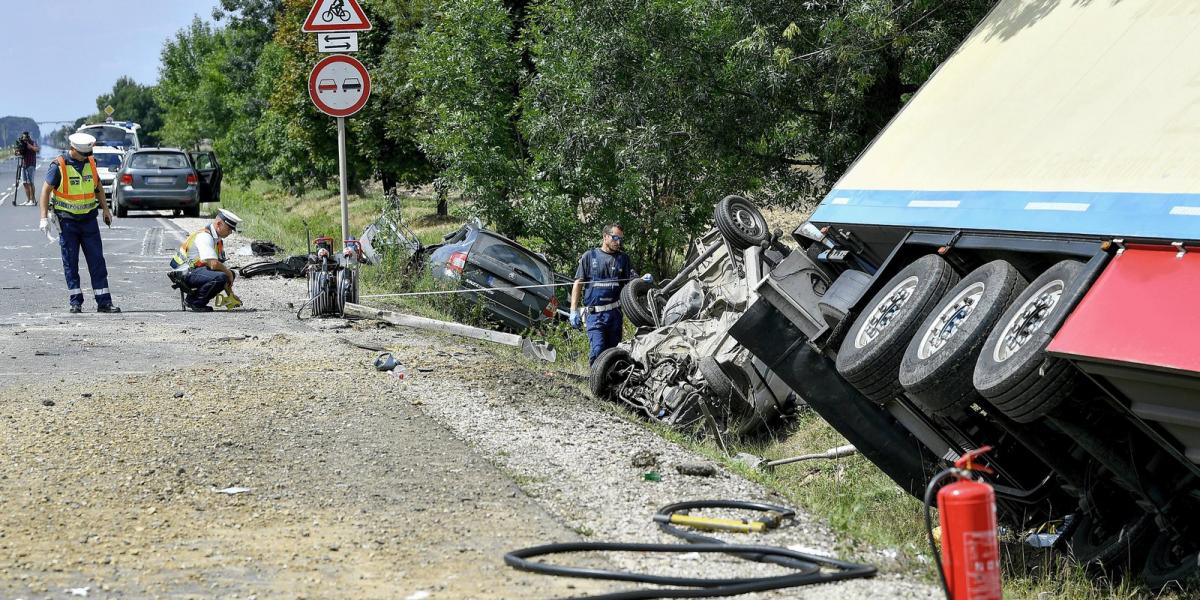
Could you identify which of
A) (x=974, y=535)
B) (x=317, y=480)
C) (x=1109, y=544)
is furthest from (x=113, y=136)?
(x=974, y=535)

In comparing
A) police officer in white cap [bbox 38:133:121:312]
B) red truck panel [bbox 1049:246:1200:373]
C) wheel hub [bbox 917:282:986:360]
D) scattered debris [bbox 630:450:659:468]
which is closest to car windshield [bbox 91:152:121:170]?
police officer in white cap [bbox 38:133:121:312]

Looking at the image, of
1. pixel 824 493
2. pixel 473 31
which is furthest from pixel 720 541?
pixel 473 31

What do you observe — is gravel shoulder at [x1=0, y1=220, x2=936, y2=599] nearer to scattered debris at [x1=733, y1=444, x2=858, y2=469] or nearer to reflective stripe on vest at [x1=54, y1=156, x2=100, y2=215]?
scattered debris at [x1=733, y1=444, x2=858, y2=469]

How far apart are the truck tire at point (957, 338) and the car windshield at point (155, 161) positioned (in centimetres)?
2337

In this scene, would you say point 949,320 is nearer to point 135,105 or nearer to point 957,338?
point 957,338

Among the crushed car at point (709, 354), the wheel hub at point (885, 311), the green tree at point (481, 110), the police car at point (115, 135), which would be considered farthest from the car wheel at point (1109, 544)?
the police car at point (115, 135)

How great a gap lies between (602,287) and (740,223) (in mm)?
2214

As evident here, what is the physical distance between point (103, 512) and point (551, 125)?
12.7 m

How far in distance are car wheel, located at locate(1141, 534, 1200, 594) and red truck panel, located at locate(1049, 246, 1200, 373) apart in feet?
5.01

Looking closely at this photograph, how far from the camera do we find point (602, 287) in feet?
41.9

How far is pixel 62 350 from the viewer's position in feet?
31.8

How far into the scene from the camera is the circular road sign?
11.8m

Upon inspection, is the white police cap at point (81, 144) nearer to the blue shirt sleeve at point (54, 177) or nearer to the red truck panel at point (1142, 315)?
the blue shirt sleeve at point (54, 177)

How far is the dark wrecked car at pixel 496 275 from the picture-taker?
50.0 ft
